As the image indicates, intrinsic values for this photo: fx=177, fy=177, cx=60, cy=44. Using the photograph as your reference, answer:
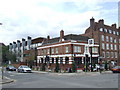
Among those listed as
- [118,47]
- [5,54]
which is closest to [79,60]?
[118,47]

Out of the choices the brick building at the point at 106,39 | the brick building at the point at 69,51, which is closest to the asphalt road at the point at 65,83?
the brick building at the point at 69,51

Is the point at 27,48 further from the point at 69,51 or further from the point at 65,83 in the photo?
the point at 65,83

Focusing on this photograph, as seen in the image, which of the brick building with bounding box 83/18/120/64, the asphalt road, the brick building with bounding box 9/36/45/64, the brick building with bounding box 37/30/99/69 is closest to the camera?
the asphalt road

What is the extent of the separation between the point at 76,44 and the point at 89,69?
1083 cm

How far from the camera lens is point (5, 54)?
80125 millimetres

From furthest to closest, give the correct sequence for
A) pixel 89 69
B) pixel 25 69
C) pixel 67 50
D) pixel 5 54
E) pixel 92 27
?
1. pixel 5 54
2. pixel 92 27
3. pixel 67 50
4. pixel 89 69
5. pixel 25 69

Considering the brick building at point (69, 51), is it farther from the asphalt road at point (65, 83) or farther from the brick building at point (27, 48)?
the asphalt road at point (65, 83)

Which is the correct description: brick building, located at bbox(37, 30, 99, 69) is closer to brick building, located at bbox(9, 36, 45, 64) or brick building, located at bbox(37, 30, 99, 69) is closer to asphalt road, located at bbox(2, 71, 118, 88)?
brick building, located at bbox(9, 36, 45, 64)

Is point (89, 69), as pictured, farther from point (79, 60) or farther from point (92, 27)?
point (92, 27)

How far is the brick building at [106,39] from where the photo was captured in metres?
58.0

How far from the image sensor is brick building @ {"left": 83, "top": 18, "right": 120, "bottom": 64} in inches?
2282

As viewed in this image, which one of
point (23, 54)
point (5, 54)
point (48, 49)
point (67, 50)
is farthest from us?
point (5, 54)

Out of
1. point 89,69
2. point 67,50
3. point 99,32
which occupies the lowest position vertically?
point 89,69

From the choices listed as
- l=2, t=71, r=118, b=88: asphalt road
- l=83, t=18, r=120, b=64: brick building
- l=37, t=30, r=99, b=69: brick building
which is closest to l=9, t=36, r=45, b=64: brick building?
l=37, t=30, r=99, b=69: brick building
